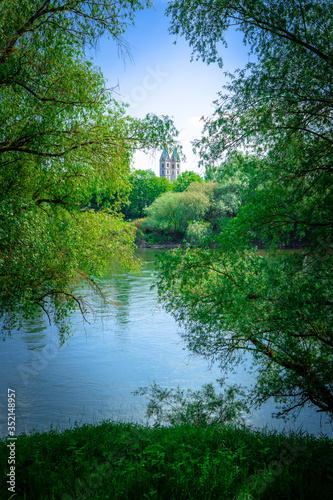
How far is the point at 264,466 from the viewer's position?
4785 millimetres

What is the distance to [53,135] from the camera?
7773 mm

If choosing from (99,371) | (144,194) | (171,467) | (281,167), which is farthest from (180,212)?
(144,194)

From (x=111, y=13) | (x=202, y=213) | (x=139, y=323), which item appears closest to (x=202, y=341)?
(x=111, y=13)

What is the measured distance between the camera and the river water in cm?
1000

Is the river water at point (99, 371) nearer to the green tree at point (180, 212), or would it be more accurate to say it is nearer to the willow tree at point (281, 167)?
the willow tree at point (281, 167)

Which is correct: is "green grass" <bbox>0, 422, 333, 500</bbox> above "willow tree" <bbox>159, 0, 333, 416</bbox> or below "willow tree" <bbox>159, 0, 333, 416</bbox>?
below

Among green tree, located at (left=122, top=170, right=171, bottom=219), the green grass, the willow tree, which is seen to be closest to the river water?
the willow tree

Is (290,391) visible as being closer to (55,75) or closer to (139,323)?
(55,75)

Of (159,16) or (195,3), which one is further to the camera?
(159,16)

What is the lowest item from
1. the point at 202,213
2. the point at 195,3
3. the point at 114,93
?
the point at 202,213

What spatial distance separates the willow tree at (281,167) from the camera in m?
6.73

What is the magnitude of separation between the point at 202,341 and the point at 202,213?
24888 millimetres

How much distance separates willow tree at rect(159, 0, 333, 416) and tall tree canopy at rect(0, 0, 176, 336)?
218 centimetres

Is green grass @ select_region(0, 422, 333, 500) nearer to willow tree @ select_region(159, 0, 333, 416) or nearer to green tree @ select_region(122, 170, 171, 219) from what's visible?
willow tree @ select_region(159, 0, 333, 416)
